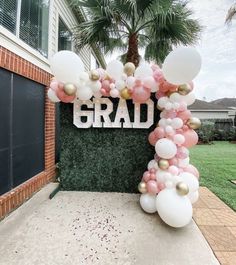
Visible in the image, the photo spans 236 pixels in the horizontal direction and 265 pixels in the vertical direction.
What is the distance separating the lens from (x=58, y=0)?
5.76 m

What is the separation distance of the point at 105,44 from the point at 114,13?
1.16 meters

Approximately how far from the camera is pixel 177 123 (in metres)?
3.57

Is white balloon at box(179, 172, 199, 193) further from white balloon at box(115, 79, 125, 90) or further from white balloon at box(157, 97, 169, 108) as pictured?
white balloon at box(115, 79, 125, 90)

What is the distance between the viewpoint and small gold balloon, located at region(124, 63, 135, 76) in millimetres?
3812

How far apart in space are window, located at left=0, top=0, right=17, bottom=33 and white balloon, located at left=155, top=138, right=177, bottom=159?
10.1ft

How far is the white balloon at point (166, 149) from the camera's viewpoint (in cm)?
349

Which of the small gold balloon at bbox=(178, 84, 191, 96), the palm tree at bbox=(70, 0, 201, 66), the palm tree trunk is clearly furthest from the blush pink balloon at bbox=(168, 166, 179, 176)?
the palm tree trunk

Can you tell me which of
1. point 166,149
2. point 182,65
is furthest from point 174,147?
point 182,65

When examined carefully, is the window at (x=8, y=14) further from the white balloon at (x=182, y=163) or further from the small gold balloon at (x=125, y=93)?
the white balloon at (x=182, y=163)

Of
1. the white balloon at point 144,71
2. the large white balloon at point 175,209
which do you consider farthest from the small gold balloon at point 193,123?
the large white balloon at point 175,209

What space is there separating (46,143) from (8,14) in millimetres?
2625

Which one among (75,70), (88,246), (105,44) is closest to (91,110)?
(75,70)

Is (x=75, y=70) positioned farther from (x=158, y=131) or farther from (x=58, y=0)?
(x=58, y=0)

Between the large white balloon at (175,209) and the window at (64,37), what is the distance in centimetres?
510
